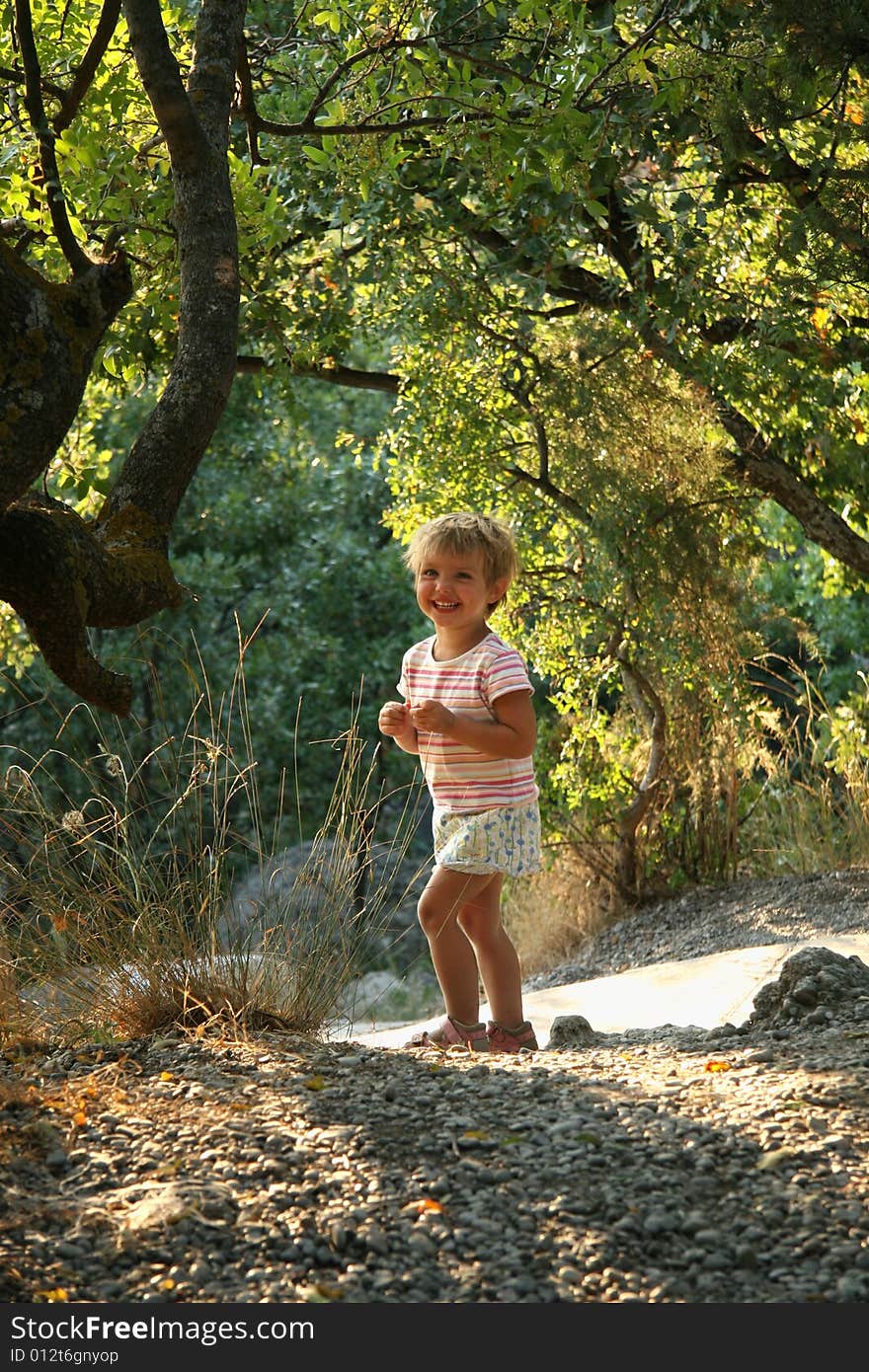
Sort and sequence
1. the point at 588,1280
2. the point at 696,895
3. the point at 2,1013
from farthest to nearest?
1. the point at 696,895
2. the point at 2,1013
3. the point at 588,1280

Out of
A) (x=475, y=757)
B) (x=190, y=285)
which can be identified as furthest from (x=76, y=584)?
(x=475, y=757)

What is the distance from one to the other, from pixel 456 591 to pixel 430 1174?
201 cm

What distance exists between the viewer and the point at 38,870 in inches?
146

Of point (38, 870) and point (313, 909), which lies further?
point (313, 909)

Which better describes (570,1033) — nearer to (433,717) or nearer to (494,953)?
(494,953)

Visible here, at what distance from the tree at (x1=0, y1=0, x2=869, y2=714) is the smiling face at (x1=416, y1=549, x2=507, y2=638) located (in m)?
0.94

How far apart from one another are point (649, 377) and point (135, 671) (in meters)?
5.22

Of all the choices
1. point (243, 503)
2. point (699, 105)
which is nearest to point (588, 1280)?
point (699, 105)

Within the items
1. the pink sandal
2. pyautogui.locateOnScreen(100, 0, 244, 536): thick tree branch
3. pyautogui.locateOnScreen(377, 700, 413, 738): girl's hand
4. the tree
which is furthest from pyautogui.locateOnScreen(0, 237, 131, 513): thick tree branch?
the pink sandal

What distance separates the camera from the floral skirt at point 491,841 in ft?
12.8

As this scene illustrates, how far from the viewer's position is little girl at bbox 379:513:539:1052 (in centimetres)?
391

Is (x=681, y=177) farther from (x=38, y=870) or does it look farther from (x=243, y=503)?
(x=243, y=503)

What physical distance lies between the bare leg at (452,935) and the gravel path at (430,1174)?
2.12ft

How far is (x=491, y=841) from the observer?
155 inches
